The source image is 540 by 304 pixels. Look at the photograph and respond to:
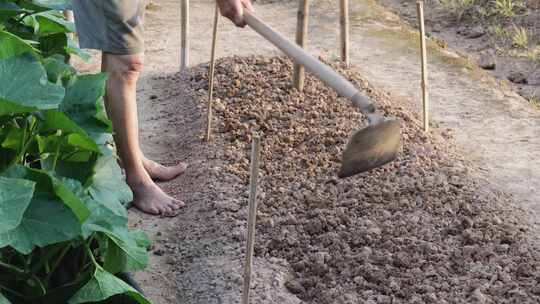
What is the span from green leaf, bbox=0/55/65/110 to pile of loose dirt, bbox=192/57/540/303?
1.21 metres

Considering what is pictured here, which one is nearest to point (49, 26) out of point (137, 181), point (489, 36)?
point (137, 181)

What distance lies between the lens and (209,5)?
7148mm

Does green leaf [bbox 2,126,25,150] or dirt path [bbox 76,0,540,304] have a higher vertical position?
green leaf [bbox 2,126,25,150]

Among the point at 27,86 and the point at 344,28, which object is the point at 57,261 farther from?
the point at 344,28

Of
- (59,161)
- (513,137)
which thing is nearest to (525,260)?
(513,137)

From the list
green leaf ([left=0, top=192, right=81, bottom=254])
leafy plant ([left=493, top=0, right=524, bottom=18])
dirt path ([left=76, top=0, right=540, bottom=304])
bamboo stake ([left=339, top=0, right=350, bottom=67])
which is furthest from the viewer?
leafy plant ([left=493, top=0, right=524, bottom=18])

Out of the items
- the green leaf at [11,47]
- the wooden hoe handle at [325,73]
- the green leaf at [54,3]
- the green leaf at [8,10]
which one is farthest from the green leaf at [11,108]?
the green leaf at [54,3]

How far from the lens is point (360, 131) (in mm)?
3068

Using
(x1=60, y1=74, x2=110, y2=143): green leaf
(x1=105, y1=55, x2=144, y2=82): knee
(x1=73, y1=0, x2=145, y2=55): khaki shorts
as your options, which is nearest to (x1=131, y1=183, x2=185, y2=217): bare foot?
(x1=105, y1=55, x2=144, y2=82): knee

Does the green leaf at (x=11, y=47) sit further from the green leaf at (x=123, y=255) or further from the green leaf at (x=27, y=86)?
the green leaf at (x=123, y=255)

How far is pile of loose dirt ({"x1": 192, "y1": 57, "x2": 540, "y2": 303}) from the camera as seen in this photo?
11.4ft

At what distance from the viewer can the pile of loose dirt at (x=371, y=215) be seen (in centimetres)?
347

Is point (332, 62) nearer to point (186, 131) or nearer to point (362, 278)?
point (186, 131)

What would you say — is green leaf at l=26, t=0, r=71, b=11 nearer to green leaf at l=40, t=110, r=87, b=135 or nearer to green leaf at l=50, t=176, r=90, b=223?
green leaf at l=40, t=110, r=87, b=135
